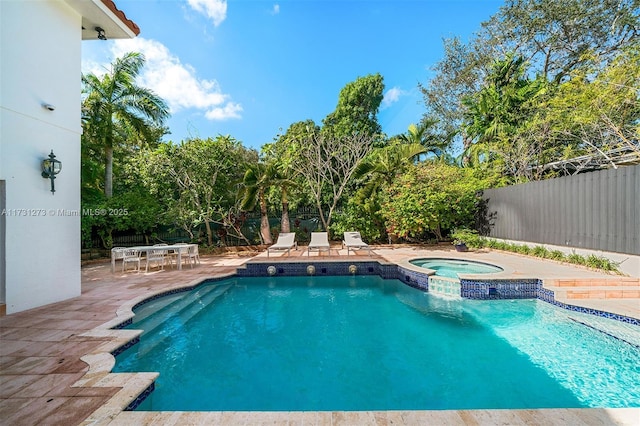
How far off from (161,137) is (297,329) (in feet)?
62.8

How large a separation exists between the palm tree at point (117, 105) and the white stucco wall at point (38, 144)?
21.5ft

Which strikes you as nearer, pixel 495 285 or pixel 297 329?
pixel 297 329

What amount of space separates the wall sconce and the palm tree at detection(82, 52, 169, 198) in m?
7.08

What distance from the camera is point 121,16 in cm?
616

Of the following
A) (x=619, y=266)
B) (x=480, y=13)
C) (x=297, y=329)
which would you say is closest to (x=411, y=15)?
(x=480, y=13)

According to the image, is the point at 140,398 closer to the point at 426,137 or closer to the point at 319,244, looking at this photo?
the point at 319,244

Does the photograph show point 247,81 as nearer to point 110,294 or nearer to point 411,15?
point 411,15

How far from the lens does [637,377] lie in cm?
361

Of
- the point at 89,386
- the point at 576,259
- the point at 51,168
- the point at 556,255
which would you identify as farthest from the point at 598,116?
the point at 51,168

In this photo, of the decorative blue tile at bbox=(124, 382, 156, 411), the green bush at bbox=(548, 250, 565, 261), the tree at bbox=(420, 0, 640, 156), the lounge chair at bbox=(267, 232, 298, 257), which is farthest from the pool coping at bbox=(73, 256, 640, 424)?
the tree at bbox=(420, 0, 640, 156)

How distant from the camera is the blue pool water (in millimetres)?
3326

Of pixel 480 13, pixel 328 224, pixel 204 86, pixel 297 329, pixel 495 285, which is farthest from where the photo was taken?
pixel 480 13

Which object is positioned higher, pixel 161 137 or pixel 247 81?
pixel 247 81

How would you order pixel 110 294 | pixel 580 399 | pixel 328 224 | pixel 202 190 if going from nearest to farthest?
pixel 580 399, pixel 110 294, pixel 202 190, pixel 328 224
